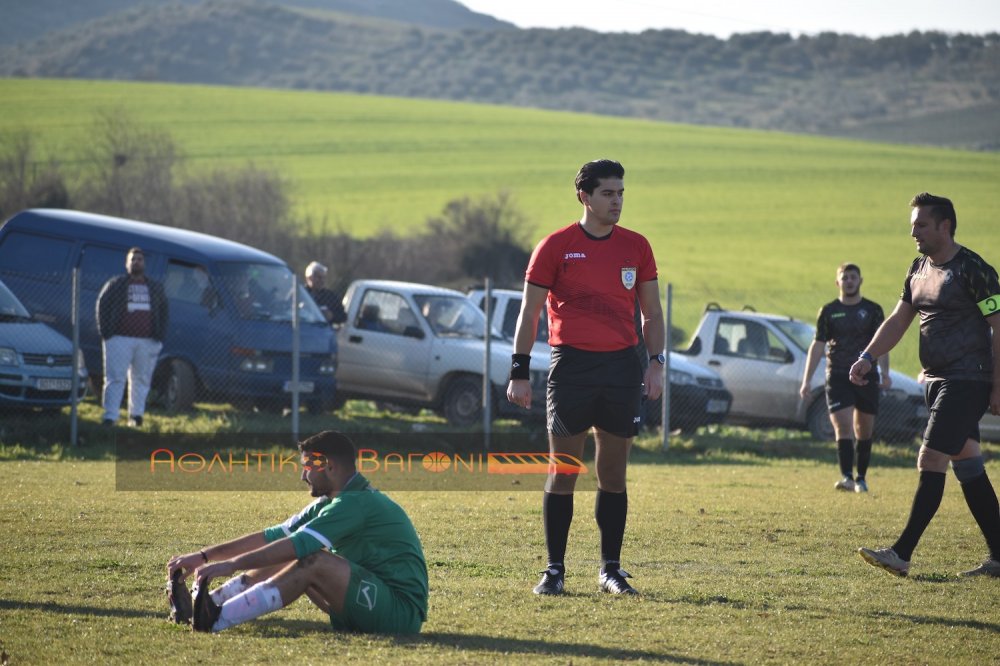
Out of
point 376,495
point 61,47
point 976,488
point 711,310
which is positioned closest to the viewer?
point 376,495

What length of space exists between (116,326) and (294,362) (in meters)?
2.06

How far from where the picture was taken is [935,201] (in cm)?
798

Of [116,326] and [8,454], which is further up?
[116,326]

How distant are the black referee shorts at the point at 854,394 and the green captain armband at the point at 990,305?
17.4 ft

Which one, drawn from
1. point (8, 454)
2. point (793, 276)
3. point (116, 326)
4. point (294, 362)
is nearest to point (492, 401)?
point (294, 362)

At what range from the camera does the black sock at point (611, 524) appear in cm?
767

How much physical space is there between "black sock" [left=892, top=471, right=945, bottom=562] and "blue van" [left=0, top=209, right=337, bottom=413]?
10697mm

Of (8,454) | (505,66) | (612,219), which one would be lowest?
(8,454)

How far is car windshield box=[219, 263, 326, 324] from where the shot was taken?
18797 millimetres

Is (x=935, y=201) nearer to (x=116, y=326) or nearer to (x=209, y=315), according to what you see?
(x=116, y=326)

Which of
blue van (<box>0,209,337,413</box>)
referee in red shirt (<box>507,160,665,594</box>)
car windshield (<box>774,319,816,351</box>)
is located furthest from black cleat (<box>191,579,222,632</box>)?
car windshield (<box>774,319,816,351</box>)

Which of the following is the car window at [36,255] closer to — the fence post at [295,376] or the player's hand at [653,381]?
the fence post at [295,376]

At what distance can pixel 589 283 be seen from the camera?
25.0 feet

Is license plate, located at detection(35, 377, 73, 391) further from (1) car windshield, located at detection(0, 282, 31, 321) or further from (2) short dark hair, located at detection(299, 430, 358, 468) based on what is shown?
(2) short dark hair, located at detection(299, 430, 358, 468)
